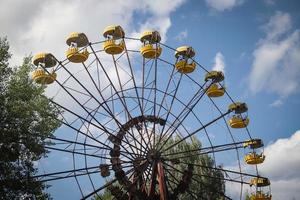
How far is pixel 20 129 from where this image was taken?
63.6ft

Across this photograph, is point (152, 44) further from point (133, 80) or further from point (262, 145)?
point (262, 145)

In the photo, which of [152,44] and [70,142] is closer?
[70,142]

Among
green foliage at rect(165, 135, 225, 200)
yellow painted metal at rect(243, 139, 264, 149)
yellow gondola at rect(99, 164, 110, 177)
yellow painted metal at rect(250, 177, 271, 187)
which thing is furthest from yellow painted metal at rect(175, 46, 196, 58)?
green foliage at rect(165, 135, 225, 200)

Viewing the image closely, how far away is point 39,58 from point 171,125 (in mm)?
7713

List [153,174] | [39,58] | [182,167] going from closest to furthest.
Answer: [153,174] → [39,58] → [182,167]

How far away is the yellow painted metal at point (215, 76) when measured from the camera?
22.1m

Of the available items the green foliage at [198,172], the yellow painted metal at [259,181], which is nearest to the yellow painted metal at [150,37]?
the yellow painted metal at [259,181]

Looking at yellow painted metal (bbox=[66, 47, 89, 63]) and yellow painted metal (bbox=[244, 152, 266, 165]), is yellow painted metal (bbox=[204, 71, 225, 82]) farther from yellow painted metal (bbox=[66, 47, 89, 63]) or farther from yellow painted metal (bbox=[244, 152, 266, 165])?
yellow painted metal (bbox=[66, 47, 89, 63])

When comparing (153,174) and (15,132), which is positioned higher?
(15,132)

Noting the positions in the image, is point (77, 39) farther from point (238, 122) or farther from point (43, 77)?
point (238, 122)

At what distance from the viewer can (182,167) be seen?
36375mm

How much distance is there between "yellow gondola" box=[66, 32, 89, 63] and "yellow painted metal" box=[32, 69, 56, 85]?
1399 millimetres

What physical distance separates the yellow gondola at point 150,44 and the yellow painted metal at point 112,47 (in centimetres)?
119

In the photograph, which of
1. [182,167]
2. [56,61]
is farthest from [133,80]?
[182,167]
